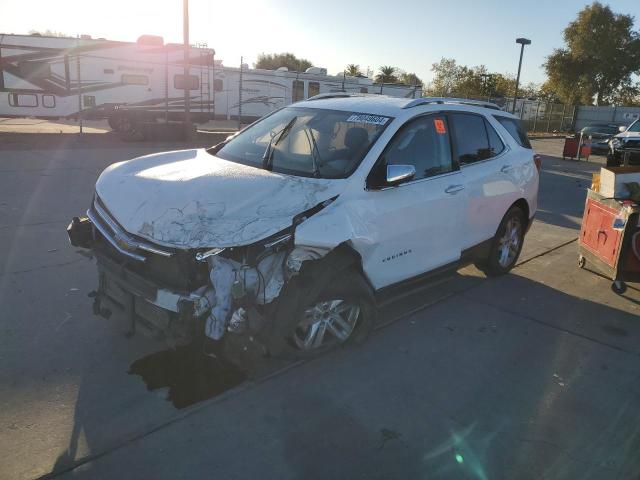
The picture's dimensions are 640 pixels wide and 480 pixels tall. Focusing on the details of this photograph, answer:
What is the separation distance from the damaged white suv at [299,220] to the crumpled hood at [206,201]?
10 millimetres

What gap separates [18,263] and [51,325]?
5.33 feet

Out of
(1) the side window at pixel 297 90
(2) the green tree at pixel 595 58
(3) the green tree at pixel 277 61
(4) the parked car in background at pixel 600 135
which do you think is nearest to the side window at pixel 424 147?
(4) the parked car in background at pixel 600 135

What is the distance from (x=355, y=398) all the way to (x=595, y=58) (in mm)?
49916

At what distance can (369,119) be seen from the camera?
4.29m

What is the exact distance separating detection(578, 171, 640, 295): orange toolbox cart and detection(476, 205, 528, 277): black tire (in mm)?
733

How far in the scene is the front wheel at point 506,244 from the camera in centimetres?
562

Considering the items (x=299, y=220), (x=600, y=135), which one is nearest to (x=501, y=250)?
(x=299, y=220)

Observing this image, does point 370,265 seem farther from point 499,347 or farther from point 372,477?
point 372,477

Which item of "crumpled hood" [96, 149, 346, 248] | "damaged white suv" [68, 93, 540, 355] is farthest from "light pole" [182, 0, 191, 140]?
"crumpled hood" [96, 149, 346, 248]

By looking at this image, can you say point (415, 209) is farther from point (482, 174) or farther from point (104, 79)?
point (104, 79)

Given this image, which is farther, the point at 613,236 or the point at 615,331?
the point at 613,236

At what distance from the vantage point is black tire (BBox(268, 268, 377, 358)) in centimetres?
335

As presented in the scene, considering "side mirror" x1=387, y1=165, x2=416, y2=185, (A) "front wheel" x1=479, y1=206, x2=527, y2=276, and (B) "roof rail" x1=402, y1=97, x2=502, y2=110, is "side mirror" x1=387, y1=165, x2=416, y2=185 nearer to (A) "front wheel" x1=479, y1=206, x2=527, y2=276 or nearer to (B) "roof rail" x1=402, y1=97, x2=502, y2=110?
(B) "roof rail" x1=402, y1=97, x2=502, y2=110

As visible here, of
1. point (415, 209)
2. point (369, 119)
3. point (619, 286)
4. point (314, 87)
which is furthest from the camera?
point (314, 87)
